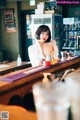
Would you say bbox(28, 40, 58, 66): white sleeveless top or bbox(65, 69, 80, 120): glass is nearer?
bbox(65, 69, 80, 120): glass

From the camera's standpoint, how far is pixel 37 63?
3133 millimetres

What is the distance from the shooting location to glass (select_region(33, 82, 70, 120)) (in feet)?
2.81

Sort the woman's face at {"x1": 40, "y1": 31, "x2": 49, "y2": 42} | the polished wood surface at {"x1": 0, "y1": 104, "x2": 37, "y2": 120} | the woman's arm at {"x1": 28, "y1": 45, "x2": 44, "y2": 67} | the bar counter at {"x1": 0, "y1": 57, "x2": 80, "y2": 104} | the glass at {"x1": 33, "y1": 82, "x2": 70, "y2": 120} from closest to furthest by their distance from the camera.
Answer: the glass at {"x1": 33, "y1": 82, "x2": 70, "y2": 120}, the polished wood surface at {"x1": 0, "y1": 104, "x2": 37, "y2": 120}, the bar counter at {"x1": 0, "y1": 57, "x2": 80, "y2": 104}, the woman's arm at {"x1": 28, "y1": 45, "x2": 44, "y2": 67}, the woman's face at {"x1": 40, "y1": 31, "x2": 49, "y2": 42}

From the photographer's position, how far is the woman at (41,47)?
321 cm

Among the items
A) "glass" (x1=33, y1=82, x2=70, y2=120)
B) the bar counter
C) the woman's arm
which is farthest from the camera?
the woman's arm

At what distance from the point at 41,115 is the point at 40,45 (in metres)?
2.51

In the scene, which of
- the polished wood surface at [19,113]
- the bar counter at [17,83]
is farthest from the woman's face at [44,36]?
the polished wood surface at [19,113]

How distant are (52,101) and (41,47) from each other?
8.34ft

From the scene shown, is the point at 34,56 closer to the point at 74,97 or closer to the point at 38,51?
the point at 38,51

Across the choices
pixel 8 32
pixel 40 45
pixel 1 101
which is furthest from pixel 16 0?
pixel 1 101

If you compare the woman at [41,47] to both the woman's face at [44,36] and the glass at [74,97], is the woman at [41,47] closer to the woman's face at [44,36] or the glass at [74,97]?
the woman's face at [44,36]

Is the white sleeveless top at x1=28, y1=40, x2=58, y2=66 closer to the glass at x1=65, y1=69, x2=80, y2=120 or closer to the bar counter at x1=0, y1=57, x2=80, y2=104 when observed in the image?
the bar counter at x1=0, y1=57, x2=80, y2=104

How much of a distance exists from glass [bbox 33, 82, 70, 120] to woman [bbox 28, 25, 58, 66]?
7.26 ft

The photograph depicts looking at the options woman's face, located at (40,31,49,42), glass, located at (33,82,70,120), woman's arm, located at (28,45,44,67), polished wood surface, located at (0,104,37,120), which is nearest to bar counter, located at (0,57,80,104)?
polished wood surface, located at (0,104,37,120)
